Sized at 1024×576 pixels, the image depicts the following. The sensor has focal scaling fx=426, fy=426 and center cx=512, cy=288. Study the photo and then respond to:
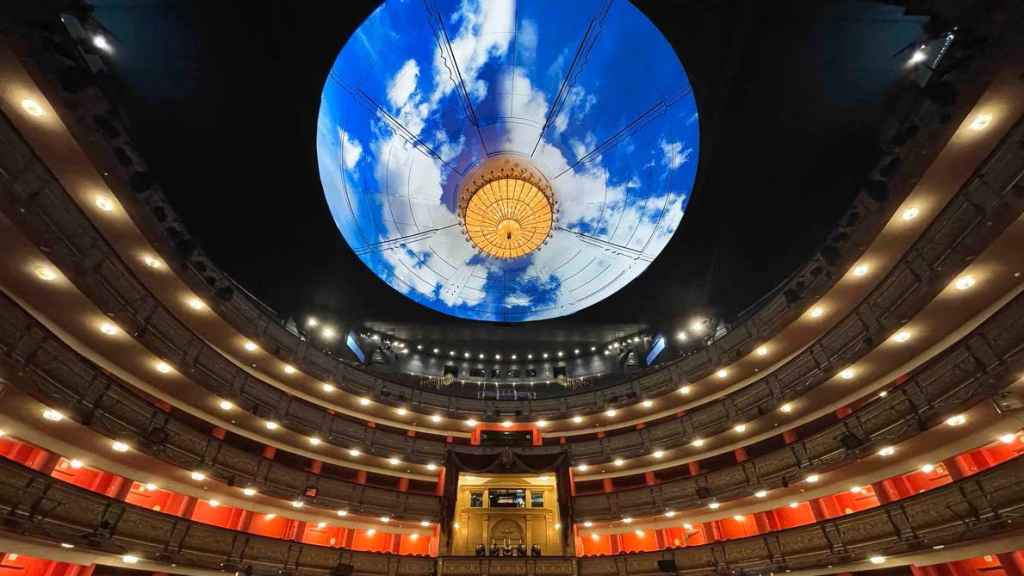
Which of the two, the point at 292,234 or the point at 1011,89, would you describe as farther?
the point at 292,234

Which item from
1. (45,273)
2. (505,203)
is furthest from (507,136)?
(45,273)

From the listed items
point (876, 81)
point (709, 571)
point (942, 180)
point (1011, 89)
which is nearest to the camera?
point (1011, 89)

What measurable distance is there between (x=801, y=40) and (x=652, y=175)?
7.08 m

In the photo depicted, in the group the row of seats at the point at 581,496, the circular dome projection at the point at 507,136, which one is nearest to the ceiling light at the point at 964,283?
the row of seats at the point at 581,496

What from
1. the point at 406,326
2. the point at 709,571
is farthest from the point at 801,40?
the point at 406,326

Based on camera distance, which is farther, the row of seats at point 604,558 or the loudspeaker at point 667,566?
the loudspeaker at point 667,566

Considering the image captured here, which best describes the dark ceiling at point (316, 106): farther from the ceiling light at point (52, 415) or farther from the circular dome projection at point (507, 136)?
the ceiling light at point (52, 415)

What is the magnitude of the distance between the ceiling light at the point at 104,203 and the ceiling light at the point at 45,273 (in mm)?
2353

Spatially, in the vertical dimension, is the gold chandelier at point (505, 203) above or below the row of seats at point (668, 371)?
above

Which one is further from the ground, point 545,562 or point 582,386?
point 582,386

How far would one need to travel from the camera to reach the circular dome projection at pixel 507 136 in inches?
654

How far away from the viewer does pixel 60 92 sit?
9.74 metres

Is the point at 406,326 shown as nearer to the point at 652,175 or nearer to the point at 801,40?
the point at 652,175

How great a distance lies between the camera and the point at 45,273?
11844mm
